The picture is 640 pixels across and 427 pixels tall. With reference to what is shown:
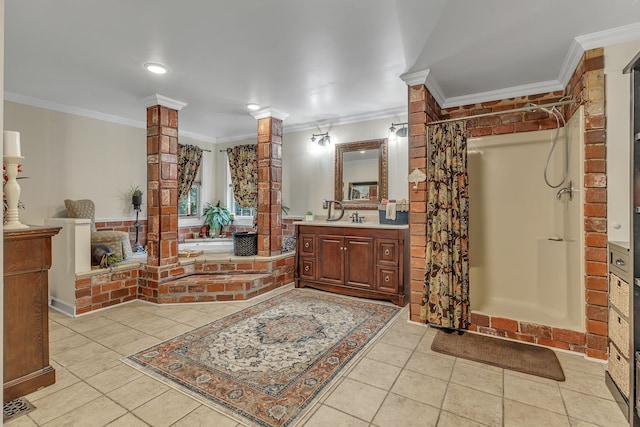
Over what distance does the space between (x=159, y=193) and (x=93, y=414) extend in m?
2.43

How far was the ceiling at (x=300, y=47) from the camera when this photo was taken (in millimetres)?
2043

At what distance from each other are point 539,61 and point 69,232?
184 inches

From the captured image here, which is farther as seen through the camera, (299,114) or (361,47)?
(299,114)

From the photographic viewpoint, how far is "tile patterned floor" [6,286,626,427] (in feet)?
5.70

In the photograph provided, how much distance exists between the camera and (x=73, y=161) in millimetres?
4238

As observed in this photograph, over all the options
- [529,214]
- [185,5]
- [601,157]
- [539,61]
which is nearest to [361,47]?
[185,5]

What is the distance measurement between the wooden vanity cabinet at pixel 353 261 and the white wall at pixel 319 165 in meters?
0.70

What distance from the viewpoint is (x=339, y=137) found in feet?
15.4

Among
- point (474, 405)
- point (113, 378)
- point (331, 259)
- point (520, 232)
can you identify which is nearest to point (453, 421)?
point (474, 405)

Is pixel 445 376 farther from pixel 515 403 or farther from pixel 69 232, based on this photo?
pixel 69 232

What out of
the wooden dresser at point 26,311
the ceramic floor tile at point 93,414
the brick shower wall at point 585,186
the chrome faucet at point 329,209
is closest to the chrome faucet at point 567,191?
the brick shower wall at point 585,186

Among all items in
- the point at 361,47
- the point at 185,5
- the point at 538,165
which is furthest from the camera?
the point at 538,165

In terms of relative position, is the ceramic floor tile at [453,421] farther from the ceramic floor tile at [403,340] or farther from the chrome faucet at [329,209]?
the chrome faucet at [329,209]

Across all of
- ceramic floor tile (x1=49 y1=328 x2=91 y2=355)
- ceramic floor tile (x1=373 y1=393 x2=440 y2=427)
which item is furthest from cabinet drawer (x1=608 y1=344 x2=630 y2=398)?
ceramic floor tile (x1=49 y1=328 x2=91 y2=355)
